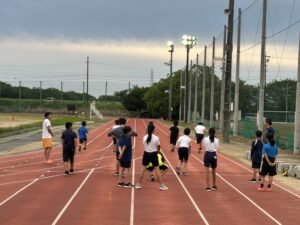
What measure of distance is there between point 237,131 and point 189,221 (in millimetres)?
36671

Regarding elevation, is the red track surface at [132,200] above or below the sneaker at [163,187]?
below

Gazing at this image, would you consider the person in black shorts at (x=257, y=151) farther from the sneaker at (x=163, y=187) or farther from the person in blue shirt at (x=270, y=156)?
the sneaker at (x=163, y=187)

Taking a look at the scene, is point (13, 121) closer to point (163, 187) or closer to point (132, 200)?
point (163, 187)

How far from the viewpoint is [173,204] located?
1287 cm

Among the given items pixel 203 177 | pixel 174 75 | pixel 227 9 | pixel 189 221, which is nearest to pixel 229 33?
pixel 227 9

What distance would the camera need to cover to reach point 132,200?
43.3ft

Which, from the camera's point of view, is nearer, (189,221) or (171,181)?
(189,221)

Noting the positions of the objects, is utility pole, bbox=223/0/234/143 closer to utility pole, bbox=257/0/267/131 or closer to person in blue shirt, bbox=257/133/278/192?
utility pole, bbox=257/0/267/131

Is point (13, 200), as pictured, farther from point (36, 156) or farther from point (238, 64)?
point (238, 64)

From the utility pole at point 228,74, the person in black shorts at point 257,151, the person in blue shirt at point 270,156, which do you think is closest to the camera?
the person in blue shirt at point 270,156

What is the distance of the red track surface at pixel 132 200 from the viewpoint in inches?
436

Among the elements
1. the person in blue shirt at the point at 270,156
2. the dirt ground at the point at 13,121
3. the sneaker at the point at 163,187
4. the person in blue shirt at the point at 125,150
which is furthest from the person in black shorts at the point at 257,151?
the dirt ground at the point at 13,121

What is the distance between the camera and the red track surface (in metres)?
11.1

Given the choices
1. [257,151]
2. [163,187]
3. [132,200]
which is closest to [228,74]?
[257,151]
